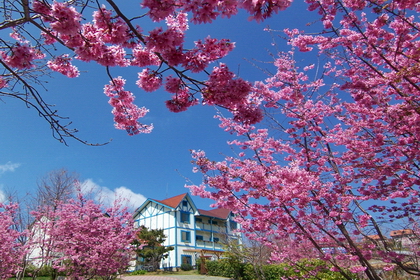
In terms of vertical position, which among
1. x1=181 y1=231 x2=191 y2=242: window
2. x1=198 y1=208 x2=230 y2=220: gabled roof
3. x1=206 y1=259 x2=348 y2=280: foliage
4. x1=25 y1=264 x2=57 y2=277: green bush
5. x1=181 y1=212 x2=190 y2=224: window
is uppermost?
x1=198 y1=208 x2=230 y2=220: gabled roof

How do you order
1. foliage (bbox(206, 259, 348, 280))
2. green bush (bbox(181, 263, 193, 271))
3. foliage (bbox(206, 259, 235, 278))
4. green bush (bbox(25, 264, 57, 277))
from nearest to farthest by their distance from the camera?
green bush (bbox(25, 264, 57, 277)) → foliage (bbox(206, 259, 348, 280)) → foliage (bbox(206, 259, 235, 278)) → green bush (bbox(181, 263, 193, 271))

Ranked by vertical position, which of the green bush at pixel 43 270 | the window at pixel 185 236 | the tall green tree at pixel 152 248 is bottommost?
the green bush at pixel 43 270

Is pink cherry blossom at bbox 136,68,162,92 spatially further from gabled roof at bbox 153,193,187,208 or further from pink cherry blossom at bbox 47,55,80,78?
gabled roof at bbox 153,193,187,208

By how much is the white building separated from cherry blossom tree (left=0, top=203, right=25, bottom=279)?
60.0 ft

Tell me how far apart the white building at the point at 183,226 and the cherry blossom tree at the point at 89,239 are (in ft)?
54.7

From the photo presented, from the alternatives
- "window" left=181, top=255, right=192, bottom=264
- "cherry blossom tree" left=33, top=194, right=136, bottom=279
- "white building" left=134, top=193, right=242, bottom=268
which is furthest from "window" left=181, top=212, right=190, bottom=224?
"cherry blossom tree" left=33, top=194, right=136, bottom=279

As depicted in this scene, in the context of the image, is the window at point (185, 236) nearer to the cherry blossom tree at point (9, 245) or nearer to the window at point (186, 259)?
the window at point (186, 259)

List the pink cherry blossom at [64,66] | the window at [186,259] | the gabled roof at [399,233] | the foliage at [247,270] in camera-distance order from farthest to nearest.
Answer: the window at [186,259] < the foliage at [247,270] < the gabled roof at [399,233] < the pink cherry blossom at [64,66]

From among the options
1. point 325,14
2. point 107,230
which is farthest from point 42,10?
point 107,230

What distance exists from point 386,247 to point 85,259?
941 cm

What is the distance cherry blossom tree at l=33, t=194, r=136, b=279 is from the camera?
9.34 m

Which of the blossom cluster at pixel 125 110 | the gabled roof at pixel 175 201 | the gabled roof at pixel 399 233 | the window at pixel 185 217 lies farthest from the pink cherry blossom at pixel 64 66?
the window at pixel 185 217

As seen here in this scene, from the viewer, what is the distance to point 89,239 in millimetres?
9867

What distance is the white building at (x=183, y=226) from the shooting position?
27.4 meters
